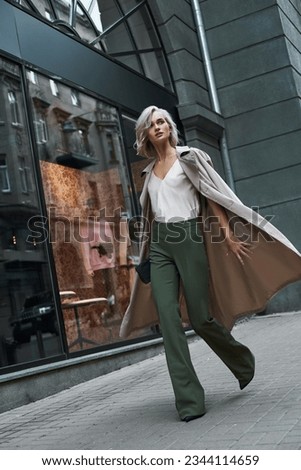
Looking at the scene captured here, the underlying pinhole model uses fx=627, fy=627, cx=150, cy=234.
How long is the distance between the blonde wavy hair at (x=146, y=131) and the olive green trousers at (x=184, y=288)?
58cm

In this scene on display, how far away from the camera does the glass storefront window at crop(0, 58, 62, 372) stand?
243 inches

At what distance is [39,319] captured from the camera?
654 cm

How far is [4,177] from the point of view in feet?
21.4

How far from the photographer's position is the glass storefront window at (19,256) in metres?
6.18

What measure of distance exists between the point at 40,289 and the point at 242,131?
7194 millimetres

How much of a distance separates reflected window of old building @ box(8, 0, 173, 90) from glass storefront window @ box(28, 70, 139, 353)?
1.23 meters

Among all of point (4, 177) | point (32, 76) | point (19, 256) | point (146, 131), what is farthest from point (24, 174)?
point (146, 131)

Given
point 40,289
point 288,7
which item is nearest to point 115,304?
point 40,289

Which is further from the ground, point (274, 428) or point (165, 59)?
point (165, 59)

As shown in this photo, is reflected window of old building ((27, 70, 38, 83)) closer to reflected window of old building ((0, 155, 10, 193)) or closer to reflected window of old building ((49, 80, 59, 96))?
reflected window of old building ((49, 80, 59, 96))

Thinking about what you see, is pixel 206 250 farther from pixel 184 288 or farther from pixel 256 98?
pixel 256 98

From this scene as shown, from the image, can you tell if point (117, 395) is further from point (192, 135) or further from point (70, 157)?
point (192, 135)

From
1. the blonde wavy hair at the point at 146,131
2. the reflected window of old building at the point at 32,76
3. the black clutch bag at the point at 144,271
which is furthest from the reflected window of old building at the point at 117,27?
the black clutch bag at the point at 144,271

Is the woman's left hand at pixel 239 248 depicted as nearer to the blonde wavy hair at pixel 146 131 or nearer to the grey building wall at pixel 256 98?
the blonde wavy hair at pixel 146 131
